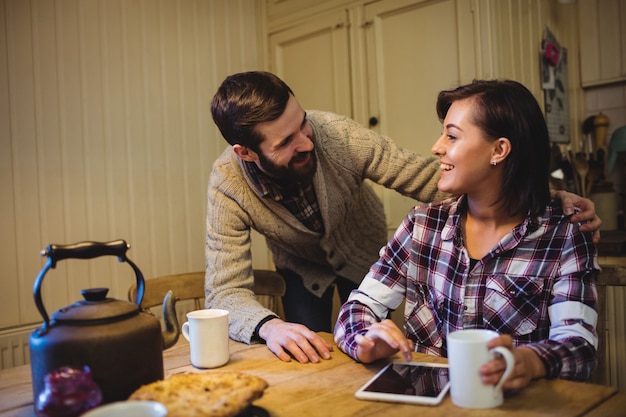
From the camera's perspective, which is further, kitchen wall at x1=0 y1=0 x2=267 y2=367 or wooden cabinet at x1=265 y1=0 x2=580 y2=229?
wooden cabinet at x1=265 y1=0 x2=580 y2=229

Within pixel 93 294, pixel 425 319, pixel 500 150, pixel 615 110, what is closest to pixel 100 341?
pixel 93 294

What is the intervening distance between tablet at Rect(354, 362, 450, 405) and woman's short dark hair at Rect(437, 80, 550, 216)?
1.37ft

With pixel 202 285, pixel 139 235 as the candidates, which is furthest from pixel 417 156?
pixel 139 235

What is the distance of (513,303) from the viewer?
117cm

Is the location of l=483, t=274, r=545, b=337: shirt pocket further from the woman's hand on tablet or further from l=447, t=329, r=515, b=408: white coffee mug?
l=447, t=329, r=515, b=408: white coffee mug

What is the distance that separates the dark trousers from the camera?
6.68ft

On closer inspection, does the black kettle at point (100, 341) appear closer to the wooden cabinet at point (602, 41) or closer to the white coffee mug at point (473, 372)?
the white coffee mug at point (473, 372)

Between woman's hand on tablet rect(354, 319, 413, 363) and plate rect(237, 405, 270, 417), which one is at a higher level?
woman's hand on tablet rect(354, 319, 413, 363)

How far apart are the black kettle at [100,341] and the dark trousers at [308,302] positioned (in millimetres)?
1147

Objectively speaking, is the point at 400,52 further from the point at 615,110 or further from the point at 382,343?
the point at 382,343

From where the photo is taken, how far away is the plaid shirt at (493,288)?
3.43 ft

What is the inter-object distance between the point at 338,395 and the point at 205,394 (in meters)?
0.23

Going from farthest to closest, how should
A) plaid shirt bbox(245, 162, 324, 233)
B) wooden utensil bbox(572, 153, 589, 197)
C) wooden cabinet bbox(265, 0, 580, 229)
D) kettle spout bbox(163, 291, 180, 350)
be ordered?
wooden utensil bbox(572, 153, 589, 197) → wooden cabinet bbox(265, 0, 580, 229) → plaid shirt bbox(245, 162, 324, 233) → kettle spout bbox(163, 291, 180, 350)

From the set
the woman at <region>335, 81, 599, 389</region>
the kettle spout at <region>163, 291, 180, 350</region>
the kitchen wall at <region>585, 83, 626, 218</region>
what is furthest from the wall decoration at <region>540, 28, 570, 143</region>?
the kettle spout at <region>163, 291, 180, 350</region>
